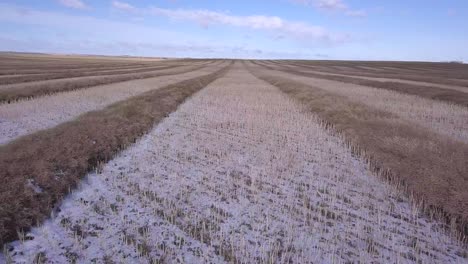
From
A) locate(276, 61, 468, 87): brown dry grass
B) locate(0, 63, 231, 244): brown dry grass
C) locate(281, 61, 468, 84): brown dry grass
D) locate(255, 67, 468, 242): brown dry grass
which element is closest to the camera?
locate(0, 63, 231, 244): brown dry grass

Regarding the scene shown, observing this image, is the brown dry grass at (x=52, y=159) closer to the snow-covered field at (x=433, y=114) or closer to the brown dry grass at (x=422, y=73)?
the snow-covered field at (x=433, y=114)

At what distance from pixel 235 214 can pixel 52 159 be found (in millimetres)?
4904

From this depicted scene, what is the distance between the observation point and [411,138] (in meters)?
11.1

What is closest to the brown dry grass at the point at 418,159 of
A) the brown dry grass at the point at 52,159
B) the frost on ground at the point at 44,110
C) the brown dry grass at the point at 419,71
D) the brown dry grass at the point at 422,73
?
the brown dry grass at the point at 52,159

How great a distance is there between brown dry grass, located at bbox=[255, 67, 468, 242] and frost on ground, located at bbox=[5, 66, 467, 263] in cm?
47

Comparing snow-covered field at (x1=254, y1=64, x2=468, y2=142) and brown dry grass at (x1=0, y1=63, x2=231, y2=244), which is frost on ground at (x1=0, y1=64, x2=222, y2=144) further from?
snow-covered field at (x1=254, y1=64, x2=468, y2=142)

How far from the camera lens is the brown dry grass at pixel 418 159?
6637 mm

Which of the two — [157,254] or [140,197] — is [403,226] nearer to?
[157,254]

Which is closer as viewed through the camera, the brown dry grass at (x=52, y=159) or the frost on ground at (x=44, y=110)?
the brown dry grass at (x=52, y=159)

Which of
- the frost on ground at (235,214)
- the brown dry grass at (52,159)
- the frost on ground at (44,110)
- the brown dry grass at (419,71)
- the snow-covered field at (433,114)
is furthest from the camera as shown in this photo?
the brown dry grass at (419,71)

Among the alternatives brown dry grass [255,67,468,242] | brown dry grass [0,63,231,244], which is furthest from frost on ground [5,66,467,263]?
brown dry grass [255,67,468,242]

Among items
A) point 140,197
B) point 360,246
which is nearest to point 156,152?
point 140,197

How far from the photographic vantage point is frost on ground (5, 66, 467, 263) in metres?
4.99

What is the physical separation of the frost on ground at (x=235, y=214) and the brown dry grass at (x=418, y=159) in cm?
47
